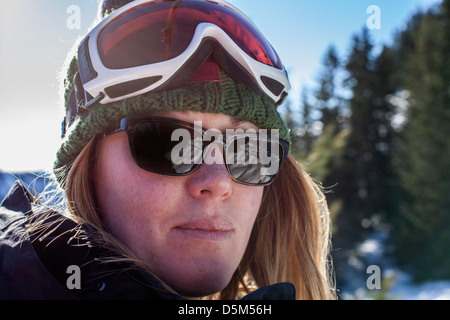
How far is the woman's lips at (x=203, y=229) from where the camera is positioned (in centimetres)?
128

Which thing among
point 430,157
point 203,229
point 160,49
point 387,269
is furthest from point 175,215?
point 387,269

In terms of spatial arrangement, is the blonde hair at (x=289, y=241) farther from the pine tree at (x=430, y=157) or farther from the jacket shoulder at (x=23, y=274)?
the pine tree at (x=430, y=157)

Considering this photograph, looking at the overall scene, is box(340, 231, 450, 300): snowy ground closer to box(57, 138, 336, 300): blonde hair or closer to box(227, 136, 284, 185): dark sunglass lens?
box(57, 138, 336, 300): blonde hair

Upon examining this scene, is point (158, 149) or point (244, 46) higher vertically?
point (244, 46)

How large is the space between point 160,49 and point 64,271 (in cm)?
92

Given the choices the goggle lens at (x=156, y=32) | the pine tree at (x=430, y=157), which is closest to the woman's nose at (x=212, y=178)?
the goggle lens at (x=156, y=32)

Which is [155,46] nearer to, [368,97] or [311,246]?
[311,246]

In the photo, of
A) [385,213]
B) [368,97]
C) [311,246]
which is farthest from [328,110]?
[311,246]

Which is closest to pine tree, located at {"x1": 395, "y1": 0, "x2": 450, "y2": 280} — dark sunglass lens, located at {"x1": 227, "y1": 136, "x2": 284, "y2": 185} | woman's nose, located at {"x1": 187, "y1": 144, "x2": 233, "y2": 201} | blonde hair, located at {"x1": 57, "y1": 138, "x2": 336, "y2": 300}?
blonde hair, located at {"x1": 57, "y1": 138, "x2": 336, "y2": 300}

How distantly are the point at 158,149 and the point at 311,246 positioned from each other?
1155 millimetres

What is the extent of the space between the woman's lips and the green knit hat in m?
0.45
